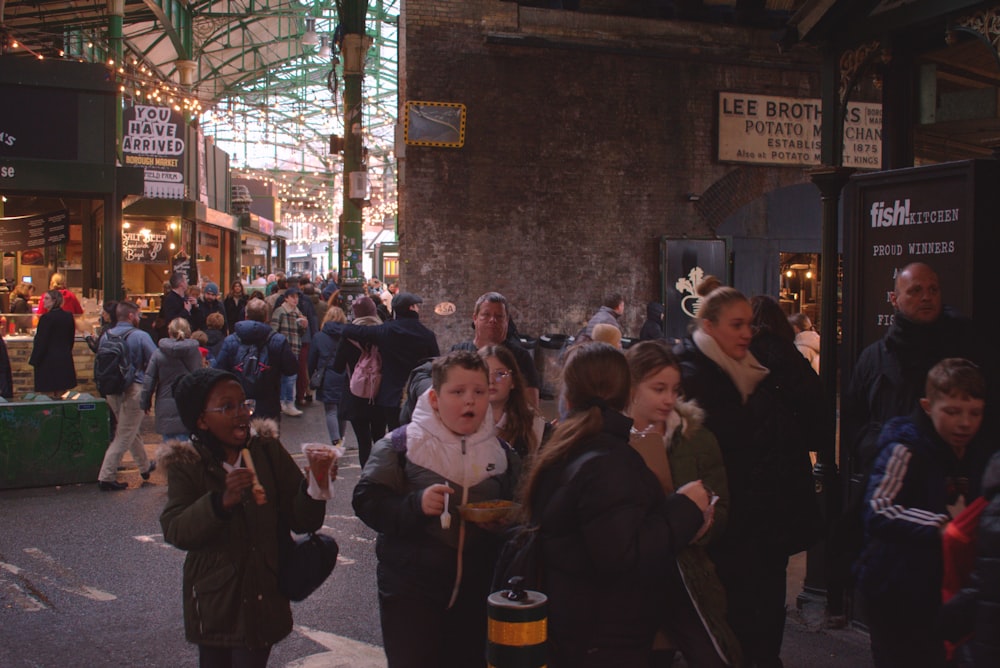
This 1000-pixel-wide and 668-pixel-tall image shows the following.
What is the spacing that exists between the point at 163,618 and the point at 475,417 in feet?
11.2

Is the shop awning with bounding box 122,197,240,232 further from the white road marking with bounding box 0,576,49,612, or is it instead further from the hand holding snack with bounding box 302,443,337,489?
the hand holding snack with bounding box 302,443,337,489

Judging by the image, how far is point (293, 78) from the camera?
40219 mm

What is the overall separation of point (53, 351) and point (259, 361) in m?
3.75

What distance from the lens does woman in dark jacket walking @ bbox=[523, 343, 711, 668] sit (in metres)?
3.01

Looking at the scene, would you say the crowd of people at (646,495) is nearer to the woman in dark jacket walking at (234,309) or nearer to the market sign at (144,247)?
the woman in dark jacket walking at (234,309)

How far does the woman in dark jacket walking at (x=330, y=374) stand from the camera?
10836 millimetres

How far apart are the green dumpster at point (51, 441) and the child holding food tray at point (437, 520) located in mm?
7273

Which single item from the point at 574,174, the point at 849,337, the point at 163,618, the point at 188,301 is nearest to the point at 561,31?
the point at 574,174

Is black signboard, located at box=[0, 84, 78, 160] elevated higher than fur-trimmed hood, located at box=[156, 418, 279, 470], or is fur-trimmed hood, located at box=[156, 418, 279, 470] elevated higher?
black signboard, located at box=[0, 84, 78, 160]

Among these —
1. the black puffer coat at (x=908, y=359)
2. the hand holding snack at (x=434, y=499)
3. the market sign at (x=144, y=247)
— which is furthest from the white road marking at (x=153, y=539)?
the market sign at (x=144, y=247)

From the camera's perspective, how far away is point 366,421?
28.9ft

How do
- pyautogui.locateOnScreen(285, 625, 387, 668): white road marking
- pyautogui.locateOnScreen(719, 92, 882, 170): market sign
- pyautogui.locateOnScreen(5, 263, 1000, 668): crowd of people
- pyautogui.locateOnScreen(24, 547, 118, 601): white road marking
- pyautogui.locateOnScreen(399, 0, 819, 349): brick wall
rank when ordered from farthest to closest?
pyautogui.locateOnScreen(719, 92, 882, 170): market sign
pyautogui.locateOnScreen(399, 0, 819, 349): brick wall
pyautogui.locateOnScreen(24, 547, 118, 601): white road marking
pyautogui.locateOnScreen(285, 625, 387, 668): white road marking
pyautogui.locateOnScreen(5, 263, 1000, 668): crowd of people

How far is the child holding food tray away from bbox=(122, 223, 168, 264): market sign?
2202 centimetres

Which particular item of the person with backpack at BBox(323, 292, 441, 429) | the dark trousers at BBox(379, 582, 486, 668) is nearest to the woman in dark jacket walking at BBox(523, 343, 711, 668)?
the dark trousers at BBox(379, 582, 486, 668)
